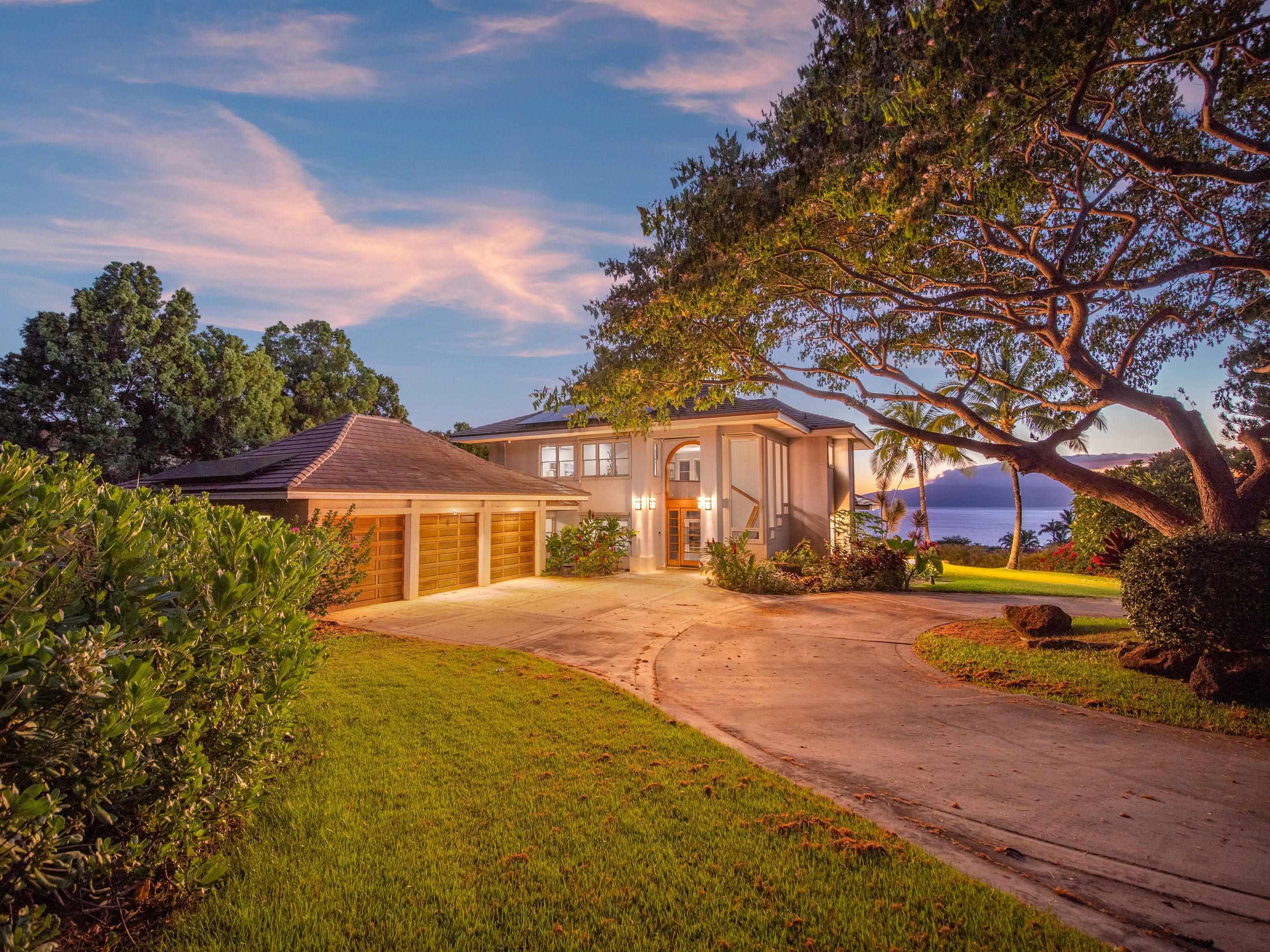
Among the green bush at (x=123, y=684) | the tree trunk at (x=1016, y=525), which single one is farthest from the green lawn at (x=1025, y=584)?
the green bush at (x=123, y=684)

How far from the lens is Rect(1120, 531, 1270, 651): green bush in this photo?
254 inches

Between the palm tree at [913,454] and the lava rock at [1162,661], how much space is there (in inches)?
→ 793

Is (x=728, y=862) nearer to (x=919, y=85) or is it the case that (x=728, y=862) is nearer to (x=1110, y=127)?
(x=919, y=85)

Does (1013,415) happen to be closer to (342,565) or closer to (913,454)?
(913,454)

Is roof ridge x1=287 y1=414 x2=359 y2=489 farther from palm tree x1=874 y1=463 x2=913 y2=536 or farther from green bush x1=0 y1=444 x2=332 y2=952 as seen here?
palm tree x1=874 y1=463 x2=913 y2=536

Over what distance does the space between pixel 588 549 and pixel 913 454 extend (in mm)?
19341

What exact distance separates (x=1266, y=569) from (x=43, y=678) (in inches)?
406

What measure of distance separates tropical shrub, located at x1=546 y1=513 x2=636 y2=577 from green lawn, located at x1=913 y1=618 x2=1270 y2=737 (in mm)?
10906

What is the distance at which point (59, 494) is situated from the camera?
2.39m

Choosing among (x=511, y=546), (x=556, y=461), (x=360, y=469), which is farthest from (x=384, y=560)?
(x=556, y=461)

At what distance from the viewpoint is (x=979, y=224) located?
28.0ft

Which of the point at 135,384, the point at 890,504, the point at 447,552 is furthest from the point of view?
the point at 890,504

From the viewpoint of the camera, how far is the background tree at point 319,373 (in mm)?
31562

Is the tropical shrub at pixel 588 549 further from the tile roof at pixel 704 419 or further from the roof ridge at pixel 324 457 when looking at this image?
the roof ridge at pixel 324 457
